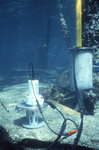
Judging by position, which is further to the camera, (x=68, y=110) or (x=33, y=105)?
(x=68, y=110)

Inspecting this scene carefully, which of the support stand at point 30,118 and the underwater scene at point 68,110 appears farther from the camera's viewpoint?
the support stand at point 30,118

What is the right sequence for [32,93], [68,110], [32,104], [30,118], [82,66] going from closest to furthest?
1. [32,104]
2. [32,93]
3. [30,118]
4. [68,110]
5. [82,66]

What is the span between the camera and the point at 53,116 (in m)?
3.75

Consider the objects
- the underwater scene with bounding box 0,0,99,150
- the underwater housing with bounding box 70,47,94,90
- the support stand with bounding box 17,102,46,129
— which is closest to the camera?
the underwater scene with bounding box 0,0,99,150

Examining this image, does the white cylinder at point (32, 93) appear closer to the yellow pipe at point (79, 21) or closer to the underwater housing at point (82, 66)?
the underwater housing at point (82, 66)

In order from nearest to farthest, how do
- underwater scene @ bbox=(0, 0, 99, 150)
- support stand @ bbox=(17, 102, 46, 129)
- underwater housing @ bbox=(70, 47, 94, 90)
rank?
underwater scene @ bbox=(0, 0, 99, 150) → support stand @ bbox=(17, 102, 46, 129) → underwater housing @ bbox=(70, 47, 94, 90)

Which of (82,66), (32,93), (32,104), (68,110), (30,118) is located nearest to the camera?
(32,104)

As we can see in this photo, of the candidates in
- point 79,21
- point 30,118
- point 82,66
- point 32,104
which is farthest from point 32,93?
point 79,21

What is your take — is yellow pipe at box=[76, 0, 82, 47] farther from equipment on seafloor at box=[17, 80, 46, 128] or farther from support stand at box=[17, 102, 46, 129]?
support stand at box=[17, 102, 46, 129]

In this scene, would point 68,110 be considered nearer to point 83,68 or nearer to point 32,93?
point 83,68

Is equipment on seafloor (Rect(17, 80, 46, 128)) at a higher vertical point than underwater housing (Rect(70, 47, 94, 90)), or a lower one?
lower

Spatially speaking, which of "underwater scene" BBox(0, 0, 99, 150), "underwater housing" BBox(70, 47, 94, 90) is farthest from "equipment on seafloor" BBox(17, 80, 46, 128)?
"underwater housing" BBox(70, 47, 94, 90)

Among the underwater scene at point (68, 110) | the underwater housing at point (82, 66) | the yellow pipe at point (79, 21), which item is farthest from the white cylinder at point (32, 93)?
the yellow pipe at point (79, 21)

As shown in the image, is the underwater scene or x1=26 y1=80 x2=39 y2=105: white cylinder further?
x1=26 y1=80 x2=39 y2=105: white cylinder
